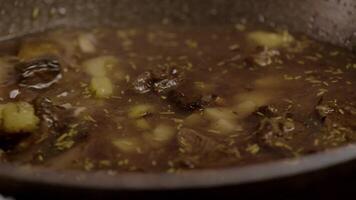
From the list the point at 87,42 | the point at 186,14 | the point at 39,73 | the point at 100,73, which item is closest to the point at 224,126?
the point at 100,73

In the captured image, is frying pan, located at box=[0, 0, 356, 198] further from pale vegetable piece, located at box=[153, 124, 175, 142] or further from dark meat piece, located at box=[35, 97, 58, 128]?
pale vegetable piece, located at box=[153, 124, 175, 142]

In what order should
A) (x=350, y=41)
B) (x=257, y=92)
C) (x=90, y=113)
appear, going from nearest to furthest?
(x=90, y=113)
(x=257, y=92)
(x=350, y=41)

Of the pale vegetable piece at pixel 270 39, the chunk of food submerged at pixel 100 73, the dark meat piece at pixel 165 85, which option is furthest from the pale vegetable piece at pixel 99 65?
the pale vegetable piece at pixel 270 39

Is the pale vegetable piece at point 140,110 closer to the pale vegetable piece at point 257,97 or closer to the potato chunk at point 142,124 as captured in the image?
the potato chunk at point 142,124

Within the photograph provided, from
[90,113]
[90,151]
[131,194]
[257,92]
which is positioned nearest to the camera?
[131,194]

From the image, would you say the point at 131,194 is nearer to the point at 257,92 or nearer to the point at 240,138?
the point at 240,138

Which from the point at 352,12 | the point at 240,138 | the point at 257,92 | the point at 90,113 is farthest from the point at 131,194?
the point at 352,12

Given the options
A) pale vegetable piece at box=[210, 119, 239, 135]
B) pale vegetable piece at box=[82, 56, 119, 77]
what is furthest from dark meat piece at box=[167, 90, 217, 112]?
pale vegetable piece at box=[82, 56, 119, 77]
